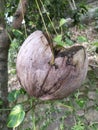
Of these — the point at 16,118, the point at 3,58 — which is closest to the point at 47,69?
the point at 16,118

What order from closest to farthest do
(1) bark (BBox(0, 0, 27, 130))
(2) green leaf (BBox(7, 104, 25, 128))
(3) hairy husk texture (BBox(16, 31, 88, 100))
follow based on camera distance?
(3) hairy husk texture (BBox(16, 31, 88, 100)), (2) green leaf (BBox(7, 104, 25, 128)), (1) bark (BBox(0, 0, 27, 130))

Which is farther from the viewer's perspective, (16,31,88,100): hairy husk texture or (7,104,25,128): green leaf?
(7,104,25,128): green leaf

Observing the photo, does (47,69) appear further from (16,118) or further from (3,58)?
(3,58)

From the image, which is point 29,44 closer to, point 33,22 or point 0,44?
point 0,44

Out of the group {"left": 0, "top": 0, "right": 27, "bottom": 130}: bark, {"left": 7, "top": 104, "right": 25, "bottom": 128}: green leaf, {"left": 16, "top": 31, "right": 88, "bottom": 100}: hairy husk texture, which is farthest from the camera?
{"left": 0, "top": 0, "right": 27, "bottom": 130}: bark

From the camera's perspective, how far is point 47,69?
0.74 meters

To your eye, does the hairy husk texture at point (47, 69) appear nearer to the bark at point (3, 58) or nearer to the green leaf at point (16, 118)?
the green leaf at point (16, 118)

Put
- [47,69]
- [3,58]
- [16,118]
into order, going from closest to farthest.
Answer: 1. [47,69]
2. [16,118]
3. [3,58]

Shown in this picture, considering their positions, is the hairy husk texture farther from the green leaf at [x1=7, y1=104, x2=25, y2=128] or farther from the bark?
the bark

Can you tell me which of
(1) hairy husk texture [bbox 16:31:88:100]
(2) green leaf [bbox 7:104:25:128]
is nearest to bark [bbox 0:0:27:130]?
(2) green leaf [bbox 7:104:25:128]

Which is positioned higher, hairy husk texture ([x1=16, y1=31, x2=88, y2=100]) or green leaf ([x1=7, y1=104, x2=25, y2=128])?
hairy husk texture ([x1=16, y1=31, x2=88, y2=100])

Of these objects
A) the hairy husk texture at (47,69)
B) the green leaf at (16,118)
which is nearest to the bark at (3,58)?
the green leaf at (16,118)

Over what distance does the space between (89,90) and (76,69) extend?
1.54m

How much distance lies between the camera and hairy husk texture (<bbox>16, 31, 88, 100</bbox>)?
74 cm
